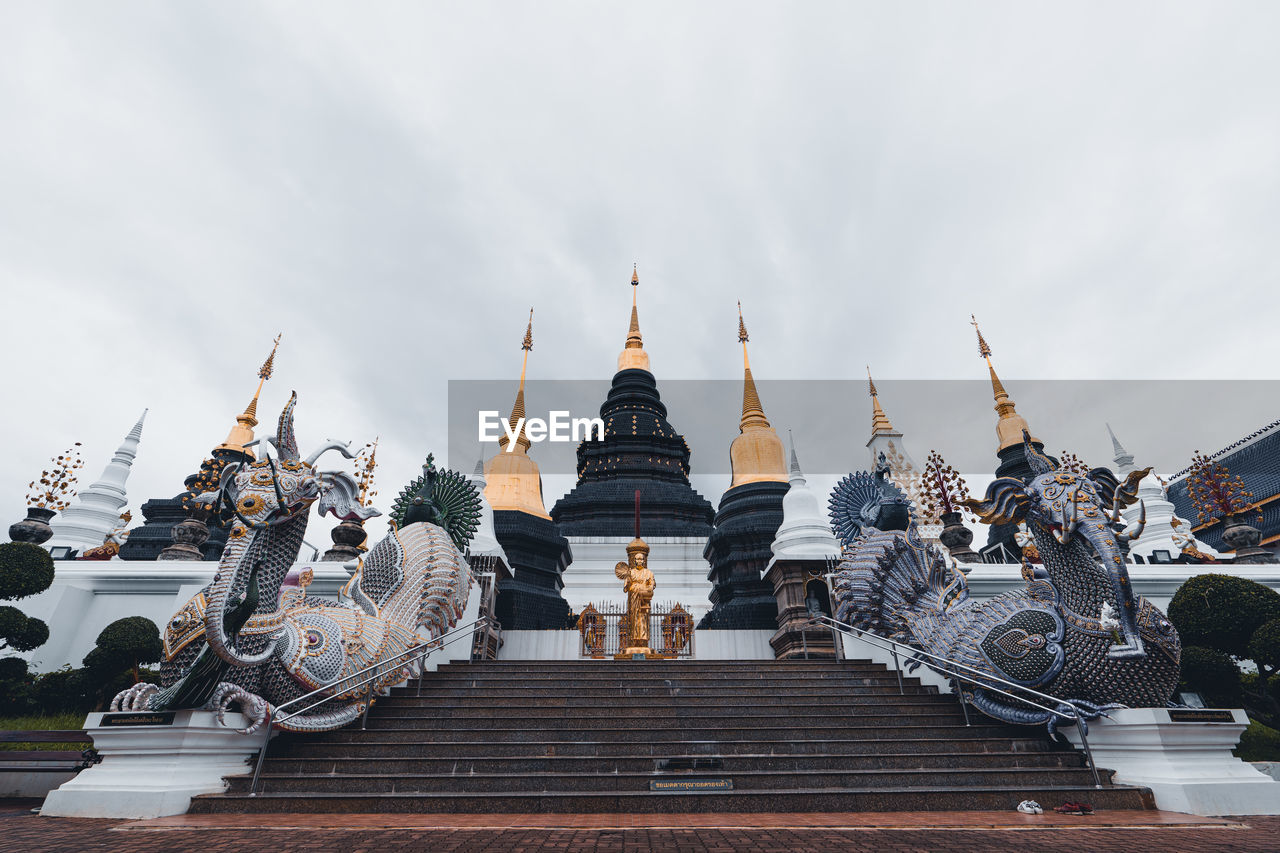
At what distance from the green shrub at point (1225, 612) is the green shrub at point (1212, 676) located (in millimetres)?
527

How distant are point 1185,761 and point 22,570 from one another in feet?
57.0

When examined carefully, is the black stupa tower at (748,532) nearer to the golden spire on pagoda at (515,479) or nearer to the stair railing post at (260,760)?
the golden spire on pagoda at (515,479)

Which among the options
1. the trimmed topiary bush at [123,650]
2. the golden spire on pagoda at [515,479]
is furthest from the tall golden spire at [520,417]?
the trimmed topiary bush at [123,650]

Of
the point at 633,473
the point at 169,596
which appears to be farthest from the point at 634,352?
the point at 169,596

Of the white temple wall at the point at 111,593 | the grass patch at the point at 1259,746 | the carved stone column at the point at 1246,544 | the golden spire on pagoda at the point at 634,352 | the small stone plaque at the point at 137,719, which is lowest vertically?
the grass patch at the point at 1259,746

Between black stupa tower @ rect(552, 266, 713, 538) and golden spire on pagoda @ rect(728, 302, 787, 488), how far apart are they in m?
3.28

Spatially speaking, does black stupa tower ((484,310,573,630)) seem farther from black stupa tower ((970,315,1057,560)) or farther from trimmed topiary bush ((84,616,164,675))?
black stupa tower ((970,315,1057,560))

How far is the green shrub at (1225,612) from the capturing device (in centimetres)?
1023

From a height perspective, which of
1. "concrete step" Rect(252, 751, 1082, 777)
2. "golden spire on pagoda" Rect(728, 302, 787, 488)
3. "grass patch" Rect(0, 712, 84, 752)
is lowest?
"concrete step" Rect(252, 751, 1082, 777)

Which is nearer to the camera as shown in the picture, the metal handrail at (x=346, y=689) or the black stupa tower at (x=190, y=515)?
the metal handrail at (x=346, y=689)

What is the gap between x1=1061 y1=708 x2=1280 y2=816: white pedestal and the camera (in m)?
5.64

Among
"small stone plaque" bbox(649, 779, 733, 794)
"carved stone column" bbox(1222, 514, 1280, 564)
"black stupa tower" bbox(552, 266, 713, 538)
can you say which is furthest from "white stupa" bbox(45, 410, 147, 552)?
"carved stone column" bbox(1222, 514, 1280, 564)

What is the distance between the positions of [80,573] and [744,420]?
21970 mm

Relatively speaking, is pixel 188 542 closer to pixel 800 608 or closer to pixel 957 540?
pixel 800 608
